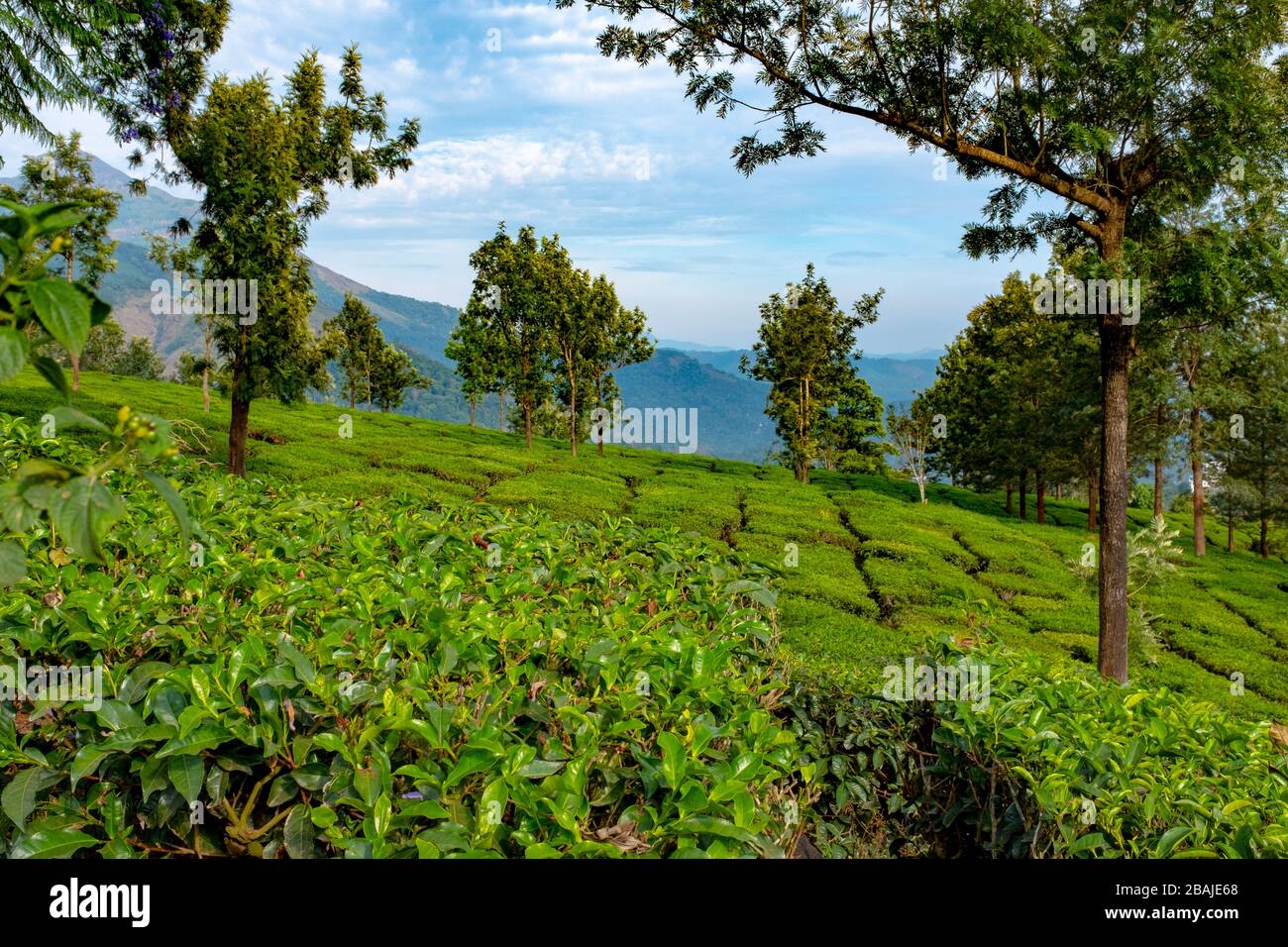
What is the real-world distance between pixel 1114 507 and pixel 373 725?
11757 millimetres

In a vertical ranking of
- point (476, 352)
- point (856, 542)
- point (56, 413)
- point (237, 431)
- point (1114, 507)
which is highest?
point (476, 352)

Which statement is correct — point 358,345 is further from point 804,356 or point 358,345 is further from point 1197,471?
point 1197,471

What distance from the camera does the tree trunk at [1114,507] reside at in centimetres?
1127

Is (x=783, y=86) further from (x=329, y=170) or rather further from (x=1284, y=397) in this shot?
(x=1284, y=397)

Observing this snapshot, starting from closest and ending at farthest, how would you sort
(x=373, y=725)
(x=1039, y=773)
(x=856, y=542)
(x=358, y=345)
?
(x=373, y=725) < (x=1039, y=773) < (x=856, y=542) < (x=358, y=345)

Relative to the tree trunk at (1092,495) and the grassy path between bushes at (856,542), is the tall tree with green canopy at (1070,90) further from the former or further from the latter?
the tree trunk at (1092,495)

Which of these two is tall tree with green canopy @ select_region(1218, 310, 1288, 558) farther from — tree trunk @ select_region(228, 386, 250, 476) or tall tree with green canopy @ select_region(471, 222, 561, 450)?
tree trunk @ select_region(228, 386, 250, 476)

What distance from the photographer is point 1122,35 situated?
34.9 ft

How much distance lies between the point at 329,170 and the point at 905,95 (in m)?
17.3

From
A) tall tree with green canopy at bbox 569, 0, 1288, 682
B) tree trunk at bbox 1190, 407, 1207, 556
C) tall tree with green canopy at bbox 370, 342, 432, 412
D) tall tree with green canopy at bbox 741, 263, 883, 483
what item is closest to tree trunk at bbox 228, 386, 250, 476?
tall tree with green canopy at bbox 569, 0, 1288, 682

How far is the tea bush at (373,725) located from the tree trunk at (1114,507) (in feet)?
32.7

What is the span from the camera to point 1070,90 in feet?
35.0

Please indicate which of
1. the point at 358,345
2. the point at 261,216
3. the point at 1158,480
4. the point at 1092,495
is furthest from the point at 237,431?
the point at 358,345

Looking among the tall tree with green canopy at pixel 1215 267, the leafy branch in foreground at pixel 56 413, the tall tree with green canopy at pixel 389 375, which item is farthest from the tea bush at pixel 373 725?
the tall tree with green canopy at pixel 389 375
